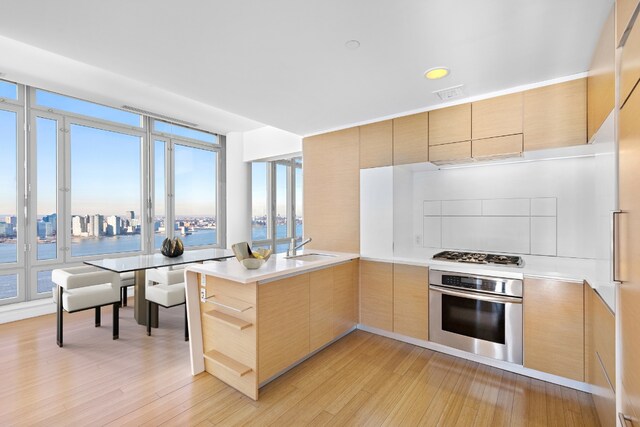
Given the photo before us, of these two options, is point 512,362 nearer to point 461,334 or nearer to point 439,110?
point 461,334

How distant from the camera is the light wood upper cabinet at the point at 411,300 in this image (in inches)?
108

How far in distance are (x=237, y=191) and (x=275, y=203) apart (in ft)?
3.51

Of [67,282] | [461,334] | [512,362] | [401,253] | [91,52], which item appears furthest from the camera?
[401,253]

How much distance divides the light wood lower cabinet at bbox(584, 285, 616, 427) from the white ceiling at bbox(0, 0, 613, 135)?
1.60 metres

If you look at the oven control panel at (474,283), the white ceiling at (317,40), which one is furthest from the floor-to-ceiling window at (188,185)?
the oven control panel at (474,283)

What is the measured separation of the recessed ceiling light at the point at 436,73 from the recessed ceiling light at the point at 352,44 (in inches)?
25.4

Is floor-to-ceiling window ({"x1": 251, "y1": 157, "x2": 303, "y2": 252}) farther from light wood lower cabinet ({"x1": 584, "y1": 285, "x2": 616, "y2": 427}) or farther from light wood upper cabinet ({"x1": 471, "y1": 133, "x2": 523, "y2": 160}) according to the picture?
light wood lower cabinet ({"x1": 584, "y1": 285, "x2": 616, "y2": 427})

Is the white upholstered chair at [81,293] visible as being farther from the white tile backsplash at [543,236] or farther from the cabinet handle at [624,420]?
the white tile backsplash at [543,236]

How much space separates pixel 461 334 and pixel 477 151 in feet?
5.38

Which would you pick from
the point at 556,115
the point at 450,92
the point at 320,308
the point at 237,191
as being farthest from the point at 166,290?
the point at 556,115

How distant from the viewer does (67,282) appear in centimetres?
272

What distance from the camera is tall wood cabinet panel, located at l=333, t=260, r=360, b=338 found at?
290cm

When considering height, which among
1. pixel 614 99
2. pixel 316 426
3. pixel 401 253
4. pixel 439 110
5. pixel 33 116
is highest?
pixel 33 116

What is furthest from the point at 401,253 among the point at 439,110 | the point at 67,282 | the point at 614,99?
the point at 67,282
